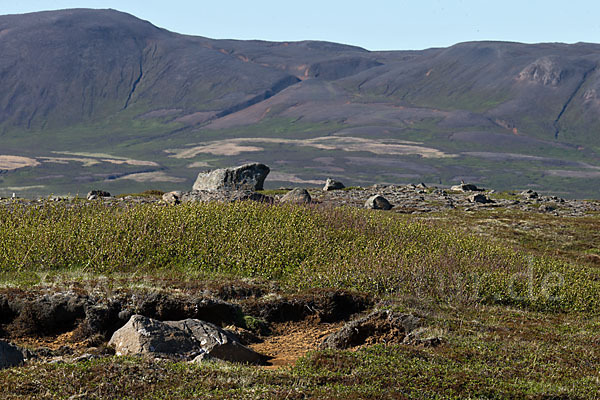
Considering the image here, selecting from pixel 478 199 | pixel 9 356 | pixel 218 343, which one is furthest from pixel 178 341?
pixel 478 199

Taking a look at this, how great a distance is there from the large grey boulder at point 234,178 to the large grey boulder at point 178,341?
3878 cm

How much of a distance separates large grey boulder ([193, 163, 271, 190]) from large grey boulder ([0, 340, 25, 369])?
40.9m

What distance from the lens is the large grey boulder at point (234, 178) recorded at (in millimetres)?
56250

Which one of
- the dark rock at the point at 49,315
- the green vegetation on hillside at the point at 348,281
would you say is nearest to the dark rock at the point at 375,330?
the green vegetation on hillside at the point at 348,281

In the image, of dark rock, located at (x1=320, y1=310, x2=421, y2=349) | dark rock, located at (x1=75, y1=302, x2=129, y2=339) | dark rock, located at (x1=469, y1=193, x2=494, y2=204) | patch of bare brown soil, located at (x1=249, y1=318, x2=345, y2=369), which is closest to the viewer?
patch of bare brown soil, located at (x1=249, y1=318, x2=345, y2=369)

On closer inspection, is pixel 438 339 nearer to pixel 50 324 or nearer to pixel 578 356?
pixel 578 356

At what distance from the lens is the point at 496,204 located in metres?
57.6

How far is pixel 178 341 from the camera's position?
14.9 meters

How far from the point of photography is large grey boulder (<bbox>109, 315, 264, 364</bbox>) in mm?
14367

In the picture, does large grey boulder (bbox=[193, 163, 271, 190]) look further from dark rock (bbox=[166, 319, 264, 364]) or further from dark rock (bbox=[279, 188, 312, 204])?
dark rock (bbox=[166, 319, 264, 364])

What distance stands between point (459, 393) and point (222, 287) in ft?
37.0

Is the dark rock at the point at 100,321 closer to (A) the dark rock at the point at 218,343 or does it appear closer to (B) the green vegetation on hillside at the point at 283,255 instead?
(A) the dark rock at the point at 218,343

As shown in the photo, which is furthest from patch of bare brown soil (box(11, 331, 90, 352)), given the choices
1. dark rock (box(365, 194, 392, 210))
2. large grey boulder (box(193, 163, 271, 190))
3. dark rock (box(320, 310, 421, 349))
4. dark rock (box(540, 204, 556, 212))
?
dark rock (box(540, 204, 556, 212))

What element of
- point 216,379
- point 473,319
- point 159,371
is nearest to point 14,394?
point 159,371
